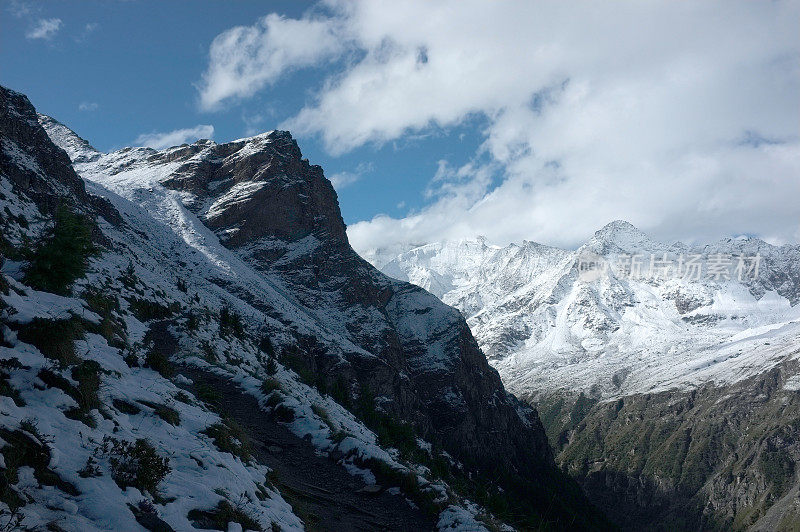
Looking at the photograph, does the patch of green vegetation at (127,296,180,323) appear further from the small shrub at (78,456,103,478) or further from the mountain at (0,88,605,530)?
the small shrub at (78,456,103,478)

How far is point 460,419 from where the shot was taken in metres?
120

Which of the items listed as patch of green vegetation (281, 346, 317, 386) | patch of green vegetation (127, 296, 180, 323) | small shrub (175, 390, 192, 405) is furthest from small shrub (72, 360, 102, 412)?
patch of green vegetation (281, 346, 317, 386)

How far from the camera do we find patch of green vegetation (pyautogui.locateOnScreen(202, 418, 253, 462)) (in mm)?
12530

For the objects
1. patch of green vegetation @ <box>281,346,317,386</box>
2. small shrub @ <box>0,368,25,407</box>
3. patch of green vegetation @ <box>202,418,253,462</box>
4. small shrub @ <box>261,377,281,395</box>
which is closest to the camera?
small shrub @ <box>0,368,25,407</box>

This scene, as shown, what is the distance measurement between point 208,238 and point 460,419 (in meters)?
67.2

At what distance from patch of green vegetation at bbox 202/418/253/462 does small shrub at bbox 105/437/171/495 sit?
3.25 metres

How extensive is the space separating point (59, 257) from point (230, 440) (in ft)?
24.4

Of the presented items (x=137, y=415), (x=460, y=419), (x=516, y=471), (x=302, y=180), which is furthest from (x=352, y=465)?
(x=516, y=471)

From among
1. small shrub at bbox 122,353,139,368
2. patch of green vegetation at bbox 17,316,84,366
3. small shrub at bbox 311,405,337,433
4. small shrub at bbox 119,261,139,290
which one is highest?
small shrub at bbox 119,261,139,290

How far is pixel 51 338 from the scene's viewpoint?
35.8ft

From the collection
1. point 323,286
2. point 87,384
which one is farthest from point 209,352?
point 323,286

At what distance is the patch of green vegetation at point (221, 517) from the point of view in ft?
28.3

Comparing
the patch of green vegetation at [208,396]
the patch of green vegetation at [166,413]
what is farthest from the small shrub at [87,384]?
the patch of green vegetation at [208,396]

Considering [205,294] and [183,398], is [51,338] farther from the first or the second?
[205,294]
